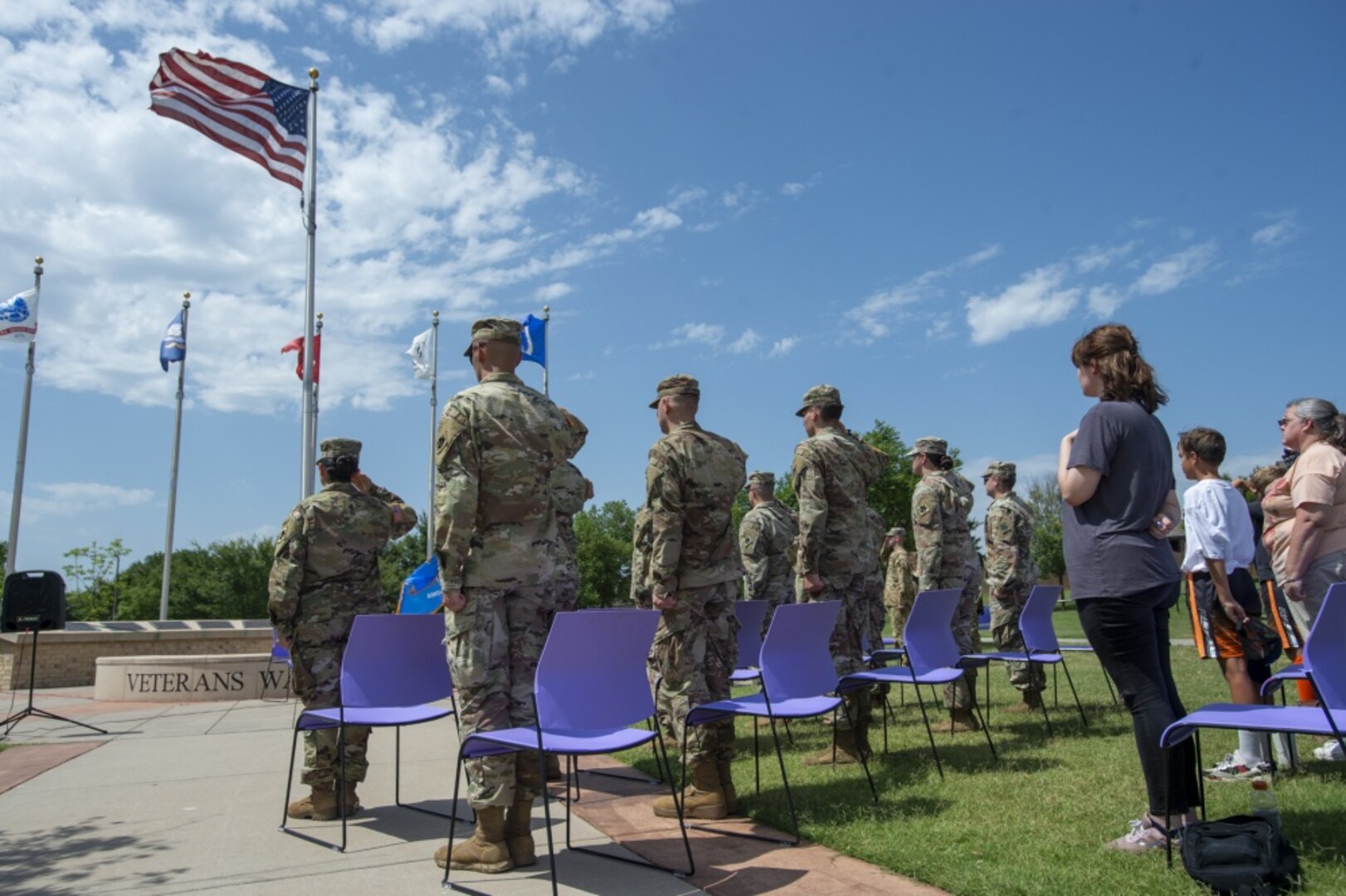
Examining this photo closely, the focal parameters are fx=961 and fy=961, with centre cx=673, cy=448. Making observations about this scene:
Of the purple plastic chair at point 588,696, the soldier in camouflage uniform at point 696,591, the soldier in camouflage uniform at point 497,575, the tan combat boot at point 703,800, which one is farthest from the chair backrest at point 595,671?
the tan combat boot at point 703,800

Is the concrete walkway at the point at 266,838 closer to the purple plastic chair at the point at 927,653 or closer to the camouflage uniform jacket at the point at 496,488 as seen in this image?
the camouflage uniform jacket at the point at 496,488

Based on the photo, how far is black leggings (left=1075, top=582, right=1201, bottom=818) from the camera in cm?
389

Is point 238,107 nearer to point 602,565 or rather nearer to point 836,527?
point 836,527

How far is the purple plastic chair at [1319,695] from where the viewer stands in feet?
11.8

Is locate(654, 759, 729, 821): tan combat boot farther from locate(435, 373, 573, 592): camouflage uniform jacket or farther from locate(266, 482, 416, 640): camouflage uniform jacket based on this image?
locate(266, 482, 416, 640): camouflage uniform jacket

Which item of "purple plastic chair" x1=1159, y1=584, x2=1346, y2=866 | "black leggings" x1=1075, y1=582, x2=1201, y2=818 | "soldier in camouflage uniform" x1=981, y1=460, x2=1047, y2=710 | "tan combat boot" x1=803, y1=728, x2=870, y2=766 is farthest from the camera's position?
"soldier in camouflage uniform" x1=981, y1=460, x2=1047, y2=710

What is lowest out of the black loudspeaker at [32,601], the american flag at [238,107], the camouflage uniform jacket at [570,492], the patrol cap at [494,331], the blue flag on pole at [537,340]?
the black loudspeaker at [32,601]

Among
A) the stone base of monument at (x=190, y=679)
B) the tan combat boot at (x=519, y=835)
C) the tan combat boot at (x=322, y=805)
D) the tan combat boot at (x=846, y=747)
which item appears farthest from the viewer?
the stone base of monument at (x=190, y=679)

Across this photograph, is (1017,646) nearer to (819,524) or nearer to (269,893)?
(819,524)

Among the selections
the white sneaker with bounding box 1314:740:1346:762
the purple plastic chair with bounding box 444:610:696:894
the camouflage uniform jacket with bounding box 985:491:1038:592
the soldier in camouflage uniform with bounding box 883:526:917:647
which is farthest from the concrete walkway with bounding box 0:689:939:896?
the soldier in camouflage uniform with bounding box 883:526:917:647

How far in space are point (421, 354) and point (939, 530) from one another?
18.0 meters

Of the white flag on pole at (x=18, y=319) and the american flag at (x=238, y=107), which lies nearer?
the american flag at (x=238, y=107)

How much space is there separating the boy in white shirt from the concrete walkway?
3053 millimetres

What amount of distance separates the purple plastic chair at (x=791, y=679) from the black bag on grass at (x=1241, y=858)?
174 cm
